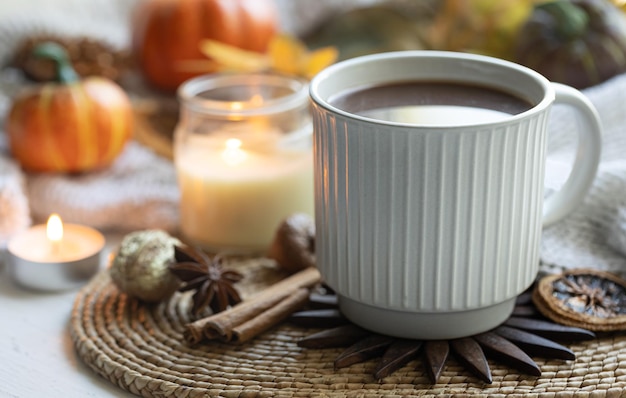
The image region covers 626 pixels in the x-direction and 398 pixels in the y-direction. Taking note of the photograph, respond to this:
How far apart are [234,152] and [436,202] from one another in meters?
0.35

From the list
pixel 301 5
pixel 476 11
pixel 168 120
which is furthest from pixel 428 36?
pixel 168 120

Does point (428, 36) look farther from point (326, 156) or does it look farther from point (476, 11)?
point (326, 156)

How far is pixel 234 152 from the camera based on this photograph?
37.6 inches

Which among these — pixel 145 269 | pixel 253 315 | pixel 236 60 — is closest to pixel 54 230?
pixel 145 269

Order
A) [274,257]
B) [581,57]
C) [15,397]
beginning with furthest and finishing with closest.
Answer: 1. [581,57]
2. [274,257]
3. [15,397]

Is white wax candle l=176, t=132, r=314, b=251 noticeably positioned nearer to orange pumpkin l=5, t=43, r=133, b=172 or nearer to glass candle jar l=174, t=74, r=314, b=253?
glass candle jar l=174, t=74, r=314, b=253

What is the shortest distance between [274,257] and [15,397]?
0.29m

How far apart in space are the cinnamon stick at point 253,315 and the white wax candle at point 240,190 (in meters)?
0.12

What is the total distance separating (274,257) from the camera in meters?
0.88

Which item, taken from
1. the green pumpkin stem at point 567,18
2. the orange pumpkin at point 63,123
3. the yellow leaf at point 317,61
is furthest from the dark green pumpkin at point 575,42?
the orange pumpkin at point 63,123

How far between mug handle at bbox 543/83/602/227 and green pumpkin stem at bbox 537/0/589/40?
13.2 inches

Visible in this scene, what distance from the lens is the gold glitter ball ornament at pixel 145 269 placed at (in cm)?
79

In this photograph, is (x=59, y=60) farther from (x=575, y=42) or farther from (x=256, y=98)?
(x=575, y=42)

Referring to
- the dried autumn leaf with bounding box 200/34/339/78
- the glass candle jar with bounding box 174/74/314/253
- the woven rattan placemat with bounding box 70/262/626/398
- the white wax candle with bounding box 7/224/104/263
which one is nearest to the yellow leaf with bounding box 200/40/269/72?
the dried autumn leaf with bounding box 200/34/339/78
